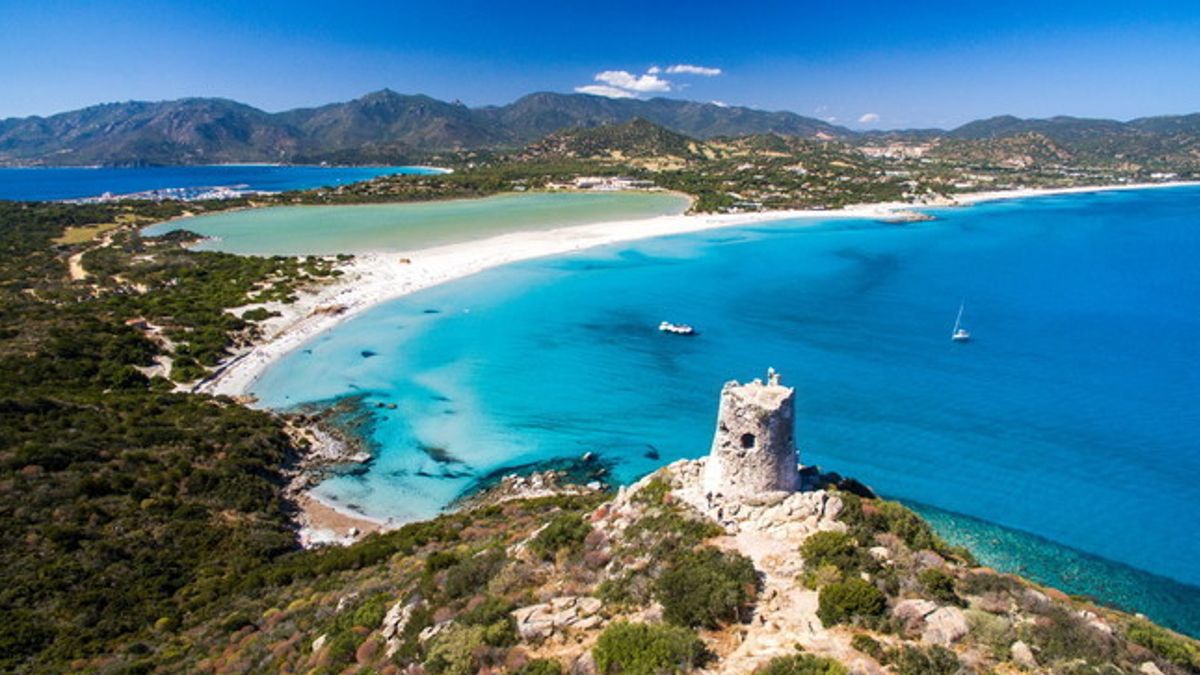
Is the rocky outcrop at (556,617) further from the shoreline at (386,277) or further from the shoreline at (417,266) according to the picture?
the shoreline at (417,266)

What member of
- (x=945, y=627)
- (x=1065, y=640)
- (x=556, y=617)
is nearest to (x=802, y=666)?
(x=945, y=627)

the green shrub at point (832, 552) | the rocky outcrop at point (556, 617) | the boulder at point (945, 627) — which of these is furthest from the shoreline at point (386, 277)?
the boulder at point (945, 627)

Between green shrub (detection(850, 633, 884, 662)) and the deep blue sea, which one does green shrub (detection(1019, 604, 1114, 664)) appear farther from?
the deep blue sea

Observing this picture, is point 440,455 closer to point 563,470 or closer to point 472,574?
point 563,470

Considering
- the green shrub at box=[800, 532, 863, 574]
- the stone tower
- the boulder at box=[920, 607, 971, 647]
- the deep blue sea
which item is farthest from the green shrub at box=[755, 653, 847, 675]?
the deep blue sea

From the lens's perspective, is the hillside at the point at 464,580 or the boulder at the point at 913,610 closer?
the hillside at the point at 464,580

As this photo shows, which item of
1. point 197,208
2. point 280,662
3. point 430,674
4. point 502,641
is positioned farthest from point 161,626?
point 197,208
